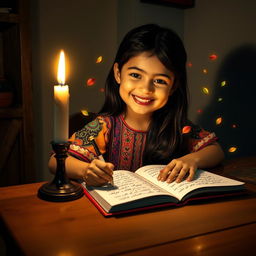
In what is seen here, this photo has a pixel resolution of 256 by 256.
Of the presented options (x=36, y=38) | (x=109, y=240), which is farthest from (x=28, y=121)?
(x=109, y=240)

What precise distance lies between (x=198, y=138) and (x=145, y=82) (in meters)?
0.35

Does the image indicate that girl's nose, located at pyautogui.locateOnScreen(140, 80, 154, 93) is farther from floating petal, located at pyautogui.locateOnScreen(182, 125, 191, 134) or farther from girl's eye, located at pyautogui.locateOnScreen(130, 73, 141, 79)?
floating petal, located at pyautogui.locateOnScreen(182, 125, 191, 134)

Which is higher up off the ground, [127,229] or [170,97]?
[170,97]

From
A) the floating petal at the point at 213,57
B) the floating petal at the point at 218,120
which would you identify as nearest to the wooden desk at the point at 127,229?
the floating petal at the point at 218,120

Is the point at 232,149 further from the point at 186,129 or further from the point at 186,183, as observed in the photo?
the point at 186,183

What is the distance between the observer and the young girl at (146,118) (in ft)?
3.87

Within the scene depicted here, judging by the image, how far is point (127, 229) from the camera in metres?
0.70

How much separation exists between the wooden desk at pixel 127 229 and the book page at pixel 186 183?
48mm

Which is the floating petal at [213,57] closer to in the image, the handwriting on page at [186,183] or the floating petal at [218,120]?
the floating petal at [218,120]

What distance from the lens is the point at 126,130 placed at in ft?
4.43

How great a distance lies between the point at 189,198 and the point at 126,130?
536mm

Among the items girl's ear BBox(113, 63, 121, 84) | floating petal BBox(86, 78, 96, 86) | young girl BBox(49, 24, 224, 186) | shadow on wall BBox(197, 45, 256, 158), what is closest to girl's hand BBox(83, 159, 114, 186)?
young girl BBox(49, 24, 224, 186)

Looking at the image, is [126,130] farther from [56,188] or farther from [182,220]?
[182,220]

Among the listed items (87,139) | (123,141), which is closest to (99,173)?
(87,139)
